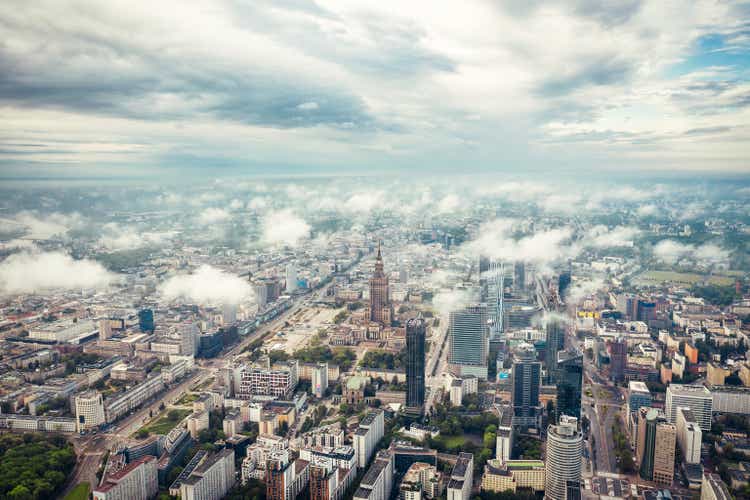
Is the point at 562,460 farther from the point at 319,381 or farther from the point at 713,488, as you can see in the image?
the point at 319,381

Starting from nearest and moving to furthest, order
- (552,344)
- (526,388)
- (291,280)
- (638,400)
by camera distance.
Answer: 1. (638,400)
2. (526,388)
3. (552,344)
4. (291,280)

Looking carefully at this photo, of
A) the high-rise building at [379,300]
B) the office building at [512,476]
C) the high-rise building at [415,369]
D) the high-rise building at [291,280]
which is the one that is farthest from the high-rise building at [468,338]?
the high-rise building at [291,280]

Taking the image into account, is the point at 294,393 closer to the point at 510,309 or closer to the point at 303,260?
the point at 510,309

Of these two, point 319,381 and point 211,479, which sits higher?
point 211,479

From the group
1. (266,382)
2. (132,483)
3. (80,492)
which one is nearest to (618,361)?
(266,382)

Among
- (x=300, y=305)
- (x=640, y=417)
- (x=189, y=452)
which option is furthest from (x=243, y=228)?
(x=640, y=417)

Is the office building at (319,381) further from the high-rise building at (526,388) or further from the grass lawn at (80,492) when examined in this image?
the grass lawn at (80,492)
